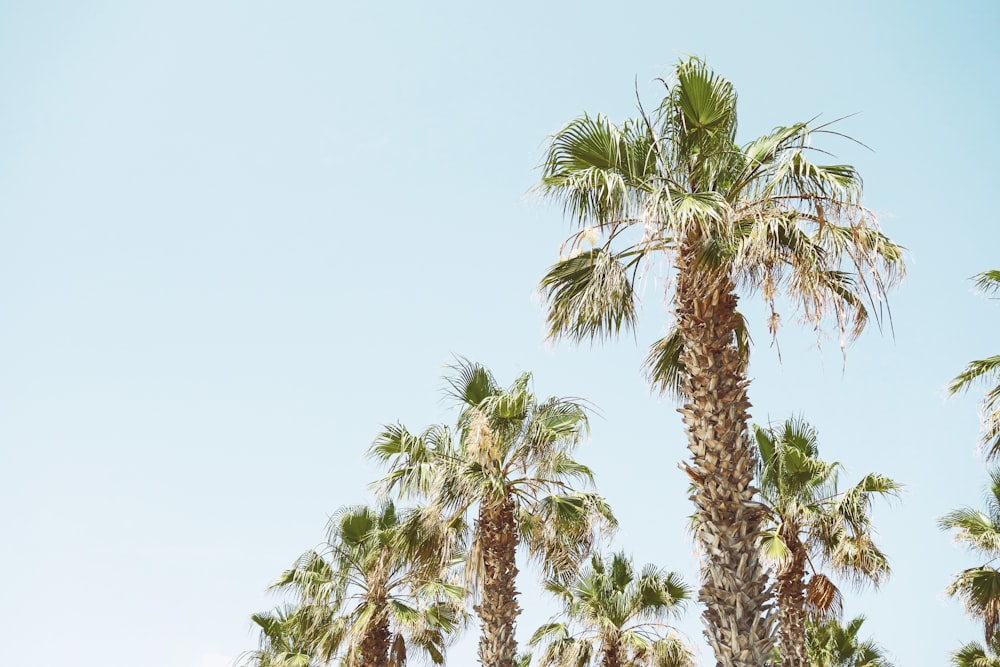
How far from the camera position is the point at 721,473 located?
8148 millimetres

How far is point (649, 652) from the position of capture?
17.2 m

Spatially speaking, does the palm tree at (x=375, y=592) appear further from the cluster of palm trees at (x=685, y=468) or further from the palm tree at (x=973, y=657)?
the palm tree at (x=973, y=657)

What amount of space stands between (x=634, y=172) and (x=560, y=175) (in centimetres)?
87

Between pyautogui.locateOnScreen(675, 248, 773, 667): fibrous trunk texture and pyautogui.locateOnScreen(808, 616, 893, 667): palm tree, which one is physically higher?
pyautogui.locateOnScreen(808, 616, 893, 667): palm tree

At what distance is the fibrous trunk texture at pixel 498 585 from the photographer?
41.8 feet

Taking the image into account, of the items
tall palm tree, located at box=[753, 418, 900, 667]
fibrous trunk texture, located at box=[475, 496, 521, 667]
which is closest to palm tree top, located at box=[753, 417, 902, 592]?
tall palm tree, located at box=[753, 418, 900, 667]

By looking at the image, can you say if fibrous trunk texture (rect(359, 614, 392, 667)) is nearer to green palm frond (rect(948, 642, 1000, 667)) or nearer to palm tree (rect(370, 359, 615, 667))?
palm tree (rect(370, 359, 615, 667))

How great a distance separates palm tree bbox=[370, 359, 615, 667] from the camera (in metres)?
13.0

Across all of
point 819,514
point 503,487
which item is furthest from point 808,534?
point 503,487

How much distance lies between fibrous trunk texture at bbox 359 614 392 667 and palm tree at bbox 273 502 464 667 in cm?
1

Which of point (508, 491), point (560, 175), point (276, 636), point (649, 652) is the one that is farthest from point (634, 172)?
point (276, 636)

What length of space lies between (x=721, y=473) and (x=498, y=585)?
5.90 meters

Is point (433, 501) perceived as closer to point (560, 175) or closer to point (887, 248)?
point (560, 175)

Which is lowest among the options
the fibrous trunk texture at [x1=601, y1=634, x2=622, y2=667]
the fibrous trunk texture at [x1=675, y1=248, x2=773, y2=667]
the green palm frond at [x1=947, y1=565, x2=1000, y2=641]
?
the fibrous trunk texture at [x1=675, y1=248, x2=773, y2=667]
